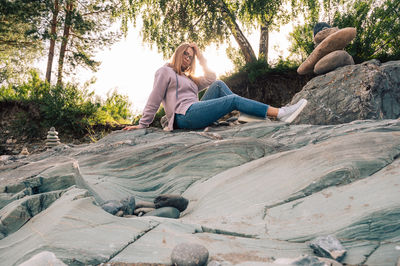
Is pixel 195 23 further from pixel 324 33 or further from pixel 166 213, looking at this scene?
pixel 166 213

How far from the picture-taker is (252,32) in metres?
11.0

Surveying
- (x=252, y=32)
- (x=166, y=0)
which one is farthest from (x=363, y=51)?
(x=166, y=0)

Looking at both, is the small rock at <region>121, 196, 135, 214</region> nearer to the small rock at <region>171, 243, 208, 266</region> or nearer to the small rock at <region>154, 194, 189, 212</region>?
the small rock at <region>154, 194, 189, 212</region>

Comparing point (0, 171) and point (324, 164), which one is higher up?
point (324, 164)

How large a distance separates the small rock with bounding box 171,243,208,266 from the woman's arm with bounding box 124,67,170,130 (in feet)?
10.8

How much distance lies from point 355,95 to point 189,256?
523 cm

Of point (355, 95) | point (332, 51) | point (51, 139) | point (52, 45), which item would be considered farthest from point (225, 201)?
point (52, 45)

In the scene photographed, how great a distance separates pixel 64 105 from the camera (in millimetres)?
11031

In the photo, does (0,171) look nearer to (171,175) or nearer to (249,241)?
(171,175)

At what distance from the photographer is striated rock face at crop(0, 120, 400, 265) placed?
53.0 inches

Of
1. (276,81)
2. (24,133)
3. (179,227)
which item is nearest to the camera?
(179,227)

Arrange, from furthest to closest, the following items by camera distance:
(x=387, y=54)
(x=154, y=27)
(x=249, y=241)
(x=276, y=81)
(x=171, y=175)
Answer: (x=154, y=27) < (x=276, y=81) < (x=387, y=54) < (x=171, y=175) < (x=249, y=241)

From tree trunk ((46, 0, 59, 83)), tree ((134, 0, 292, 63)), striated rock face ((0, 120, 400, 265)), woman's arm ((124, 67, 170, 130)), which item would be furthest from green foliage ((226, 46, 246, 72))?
striated rock face ((0, 120, 400, 265))

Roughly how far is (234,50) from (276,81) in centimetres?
313
